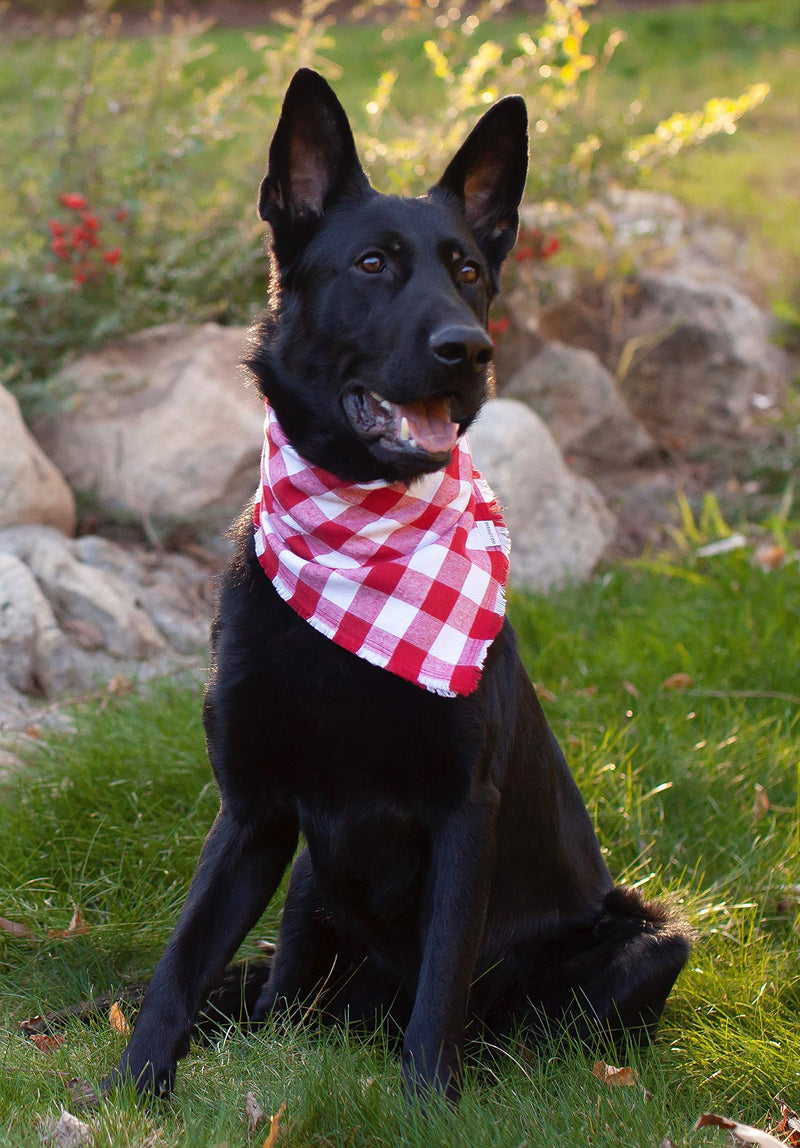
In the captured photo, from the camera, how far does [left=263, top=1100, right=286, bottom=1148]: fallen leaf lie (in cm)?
174

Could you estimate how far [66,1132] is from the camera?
1.79 metres

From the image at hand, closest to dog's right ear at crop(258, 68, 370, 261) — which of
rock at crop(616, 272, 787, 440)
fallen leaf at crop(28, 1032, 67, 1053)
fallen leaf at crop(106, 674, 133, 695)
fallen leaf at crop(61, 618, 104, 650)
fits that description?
fallen leaf at crop(28, 1032, 67, 1053)

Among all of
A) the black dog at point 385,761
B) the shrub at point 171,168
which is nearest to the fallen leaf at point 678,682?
the black dog at point 385,761

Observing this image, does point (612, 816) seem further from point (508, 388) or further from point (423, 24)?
point (423, 24)

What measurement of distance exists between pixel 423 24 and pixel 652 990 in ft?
18.7

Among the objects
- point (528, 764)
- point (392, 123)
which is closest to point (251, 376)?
point (528, 764)

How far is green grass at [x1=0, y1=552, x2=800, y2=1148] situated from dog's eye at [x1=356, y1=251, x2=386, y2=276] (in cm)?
147

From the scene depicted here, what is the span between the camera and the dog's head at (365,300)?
82.7 inches

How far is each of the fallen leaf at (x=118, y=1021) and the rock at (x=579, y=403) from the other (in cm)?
433

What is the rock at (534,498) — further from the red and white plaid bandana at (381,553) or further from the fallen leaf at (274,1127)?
the fallen leaf at (274,1127)

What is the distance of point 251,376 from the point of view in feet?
7.86

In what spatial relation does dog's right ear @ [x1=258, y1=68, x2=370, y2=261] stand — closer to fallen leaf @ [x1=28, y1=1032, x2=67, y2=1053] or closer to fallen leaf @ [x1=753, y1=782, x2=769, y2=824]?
fallen leaf @ [x1=28, y1=1032, x2=67, y2=1053]

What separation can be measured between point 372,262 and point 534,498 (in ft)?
10.1

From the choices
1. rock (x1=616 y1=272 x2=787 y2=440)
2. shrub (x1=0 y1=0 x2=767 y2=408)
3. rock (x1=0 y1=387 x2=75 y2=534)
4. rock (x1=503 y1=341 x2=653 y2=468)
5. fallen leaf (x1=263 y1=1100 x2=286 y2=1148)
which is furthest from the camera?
rock (x1=616 y1=272 x2=787 y2=440)
